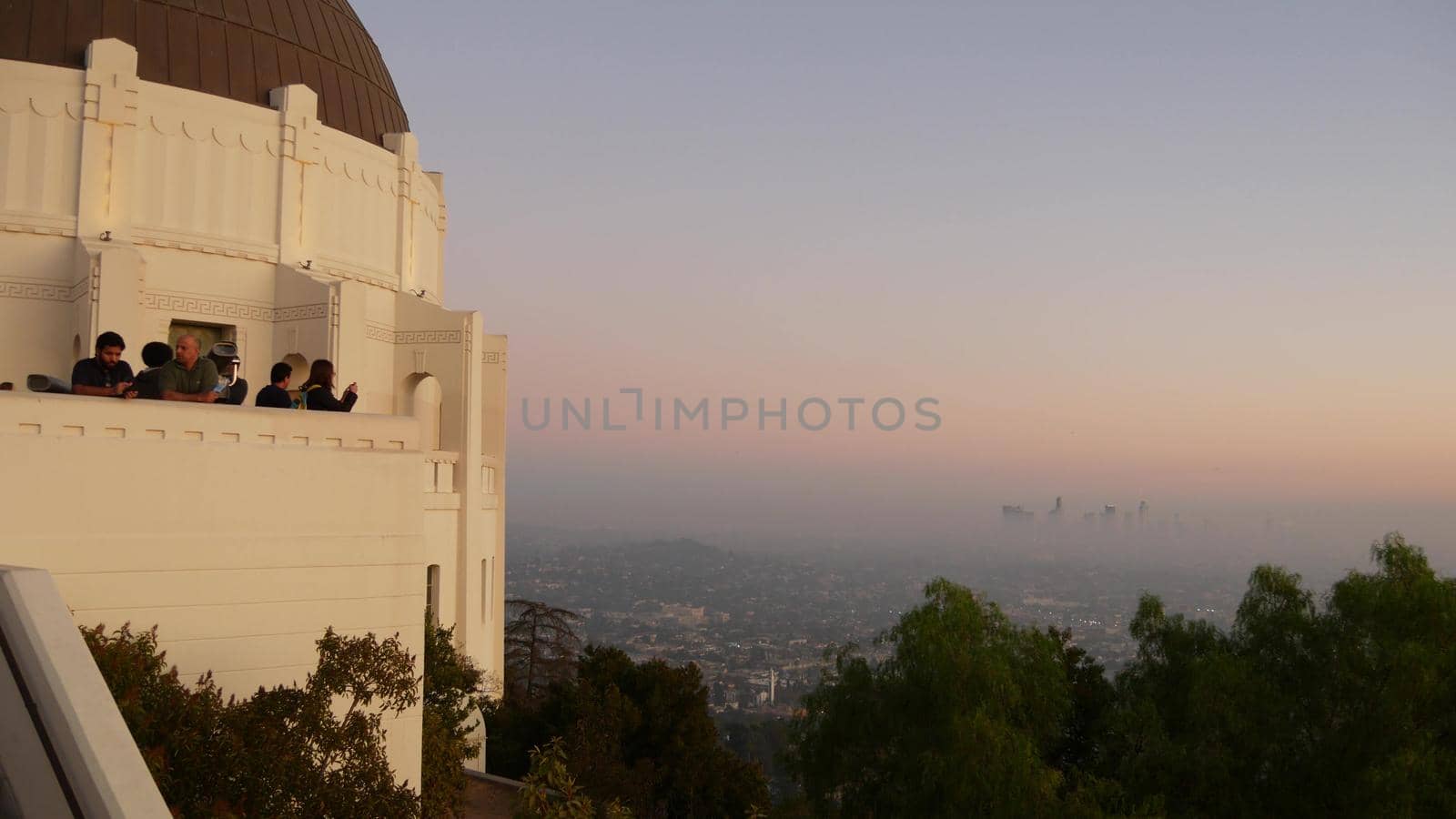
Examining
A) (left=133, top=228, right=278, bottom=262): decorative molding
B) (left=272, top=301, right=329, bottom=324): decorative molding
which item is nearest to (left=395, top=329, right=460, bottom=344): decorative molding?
(left=272, top=301, right=329, bottom=324): decorative molding

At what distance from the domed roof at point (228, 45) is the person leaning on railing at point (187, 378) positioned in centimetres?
1155

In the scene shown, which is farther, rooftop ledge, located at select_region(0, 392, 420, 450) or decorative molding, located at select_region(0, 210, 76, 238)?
decorative molding, located at select_region(0, 210, 76, 238)

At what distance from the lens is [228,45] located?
20.1 m

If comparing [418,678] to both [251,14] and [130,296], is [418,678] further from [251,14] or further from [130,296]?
[251,14]

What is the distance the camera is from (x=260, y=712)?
8352mm

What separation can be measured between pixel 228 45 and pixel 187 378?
1256 centimetres

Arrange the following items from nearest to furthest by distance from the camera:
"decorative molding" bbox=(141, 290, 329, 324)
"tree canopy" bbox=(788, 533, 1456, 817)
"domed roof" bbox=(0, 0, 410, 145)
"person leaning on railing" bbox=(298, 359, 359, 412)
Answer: "person leaning on railing" bbox=(298, 359, 359, 412)
"tree canopy" bbox=(788, 533, 1456, 817)
"decorative molding" bbox=(141, 290, 329, 324)
"domed roof" bbox=(0, 0, 410, 145)

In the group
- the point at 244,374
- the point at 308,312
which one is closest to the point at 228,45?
the point at 308,312

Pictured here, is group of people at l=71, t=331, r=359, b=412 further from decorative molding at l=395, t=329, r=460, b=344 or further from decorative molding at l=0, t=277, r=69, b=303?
decorative molding at l=395, t=329, r=460, b=344

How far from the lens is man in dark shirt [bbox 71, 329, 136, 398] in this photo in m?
9.27

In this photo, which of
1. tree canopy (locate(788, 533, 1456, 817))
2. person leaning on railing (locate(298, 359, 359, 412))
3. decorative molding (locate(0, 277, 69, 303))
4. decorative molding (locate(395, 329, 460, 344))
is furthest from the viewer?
decorative molding (locate(395, 329, 460, 344))

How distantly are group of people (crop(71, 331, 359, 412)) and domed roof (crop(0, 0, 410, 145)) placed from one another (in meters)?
10.7

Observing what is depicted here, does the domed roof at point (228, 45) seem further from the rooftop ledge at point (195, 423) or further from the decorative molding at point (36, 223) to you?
the rooftop ledge at point (195, 423)

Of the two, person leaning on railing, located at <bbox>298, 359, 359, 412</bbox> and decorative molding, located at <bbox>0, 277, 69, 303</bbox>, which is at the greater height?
decorative molding, located at <bbox>0, 277, 69, 303</bbox>
